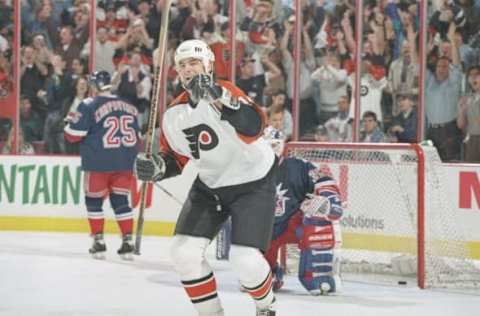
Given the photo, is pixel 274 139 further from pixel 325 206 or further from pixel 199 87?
pixel 199 87

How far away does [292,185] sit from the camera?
238 inches

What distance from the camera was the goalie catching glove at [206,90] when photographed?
4027 millimetres

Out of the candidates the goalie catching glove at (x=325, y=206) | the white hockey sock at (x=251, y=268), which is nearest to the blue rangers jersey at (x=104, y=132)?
the goalie catching glove at (x=325, y=206)

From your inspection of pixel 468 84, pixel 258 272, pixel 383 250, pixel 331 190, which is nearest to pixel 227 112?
pixel 258 272

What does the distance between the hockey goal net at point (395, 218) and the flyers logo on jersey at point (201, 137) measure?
2292mm

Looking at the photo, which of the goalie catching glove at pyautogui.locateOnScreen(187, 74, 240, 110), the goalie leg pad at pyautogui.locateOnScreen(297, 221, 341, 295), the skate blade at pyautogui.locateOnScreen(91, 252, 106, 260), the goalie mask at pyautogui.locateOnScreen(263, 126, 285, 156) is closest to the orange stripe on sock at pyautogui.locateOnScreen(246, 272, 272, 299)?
the goalie catching glove at pyautogui.locateOnScreen(187, 74, 240, 110)

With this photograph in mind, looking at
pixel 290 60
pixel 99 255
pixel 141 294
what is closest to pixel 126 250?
pixel 99 255

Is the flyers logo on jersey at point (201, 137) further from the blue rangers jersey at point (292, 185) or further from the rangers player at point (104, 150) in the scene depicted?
the rangers player at point (104, 150)

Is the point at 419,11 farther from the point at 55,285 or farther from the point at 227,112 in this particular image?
the point at 227,112

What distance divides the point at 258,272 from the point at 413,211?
101 inches

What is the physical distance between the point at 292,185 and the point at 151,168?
A: 66.5 inches

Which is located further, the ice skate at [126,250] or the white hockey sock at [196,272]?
the ice skate at [126,250]

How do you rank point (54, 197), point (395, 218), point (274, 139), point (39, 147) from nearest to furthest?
point (274, 139) → point (395, 218) → point (54, 197) → point (39, 147)

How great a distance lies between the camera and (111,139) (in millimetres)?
7809
